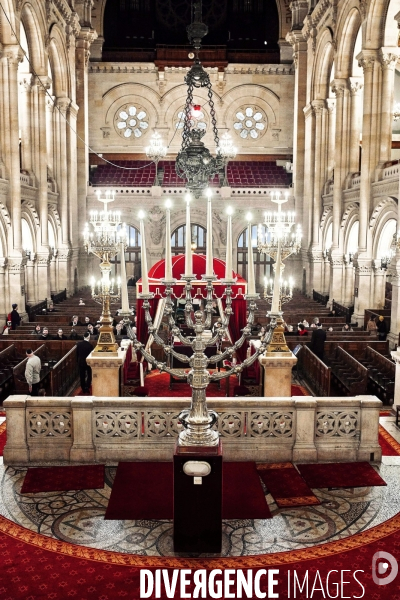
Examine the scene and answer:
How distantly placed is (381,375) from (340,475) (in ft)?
19.9

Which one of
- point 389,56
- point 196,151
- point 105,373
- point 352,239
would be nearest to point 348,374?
point 105,373

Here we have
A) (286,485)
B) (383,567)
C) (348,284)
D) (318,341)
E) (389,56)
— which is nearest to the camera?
(383,567)

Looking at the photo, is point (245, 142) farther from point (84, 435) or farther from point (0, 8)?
point (84, 435)

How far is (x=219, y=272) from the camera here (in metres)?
14.8

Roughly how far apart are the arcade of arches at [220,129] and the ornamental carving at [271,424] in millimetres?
8985

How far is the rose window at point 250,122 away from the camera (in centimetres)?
3234

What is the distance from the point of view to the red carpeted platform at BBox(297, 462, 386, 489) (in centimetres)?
734

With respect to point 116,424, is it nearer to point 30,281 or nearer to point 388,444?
point 388,444

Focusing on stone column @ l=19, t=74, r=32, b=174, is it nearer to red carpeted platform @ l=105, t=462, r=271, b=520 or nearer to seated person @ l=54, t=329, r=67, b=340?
seated person @ l=54, t=329, r=67, b=340

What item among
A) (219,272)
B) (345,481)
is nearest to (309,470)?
(345,481)

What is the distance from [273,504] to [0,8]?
17.2 metres

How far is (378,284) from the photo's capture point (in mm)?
20062

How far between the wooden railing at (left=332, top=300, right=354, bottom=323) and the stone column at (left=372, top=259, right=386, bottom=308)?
124 cm

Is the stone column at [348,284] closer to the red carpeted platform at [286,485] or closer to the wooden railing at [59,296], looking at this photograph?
the wooden railing at [59,296]
